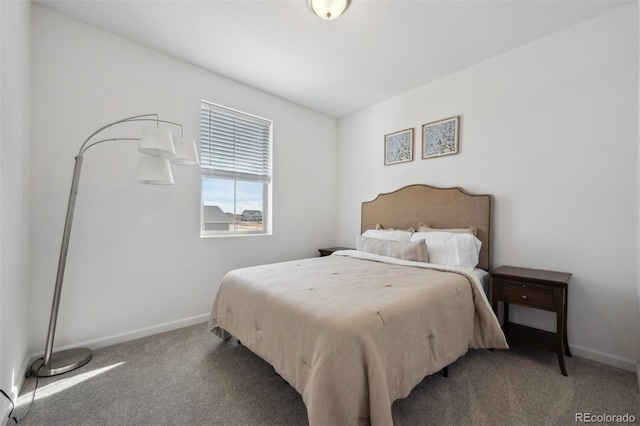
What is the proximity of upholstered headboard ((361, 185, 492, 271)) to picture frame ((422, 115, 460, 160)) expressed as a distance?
0.40 meters

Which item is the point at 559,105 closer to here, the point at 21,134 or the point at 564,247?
the point at 564,247

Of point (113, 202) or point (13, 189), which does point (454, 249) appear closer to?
point (113, 202)

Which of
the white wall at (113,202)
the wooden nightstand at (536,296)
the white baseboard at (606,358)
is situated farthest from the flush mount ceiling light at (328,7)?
the white baseboard at (606,358)

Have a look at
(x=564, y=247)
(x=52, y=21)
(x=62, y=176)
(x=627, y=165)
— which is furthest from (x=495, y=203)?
(x=52, y=21)

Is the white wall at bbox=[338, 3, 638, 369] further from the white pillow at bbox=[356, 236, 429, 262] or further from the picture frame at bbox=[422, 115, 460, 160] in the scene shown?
the white pillow at bbox=[356, 236, 429, 262]

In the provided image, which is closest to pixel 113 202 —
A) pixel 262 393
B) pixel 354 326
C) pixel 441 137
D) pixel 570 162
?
pixel 262 393

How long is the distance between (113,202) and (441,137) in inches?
131

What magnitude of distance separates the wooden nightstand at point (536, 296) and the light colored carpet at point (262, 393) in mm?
157

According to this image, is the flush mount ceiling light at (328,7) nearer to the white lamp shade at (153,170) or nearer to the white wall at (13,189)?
the white lamp shade at (153,170)

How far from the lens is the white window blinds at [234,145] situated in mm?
3010

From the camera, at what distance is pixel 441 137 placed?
303 centimetres

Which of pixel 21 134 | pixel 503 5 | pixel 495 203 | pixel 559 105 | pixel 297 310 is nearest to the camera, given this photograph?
pixel 297 310

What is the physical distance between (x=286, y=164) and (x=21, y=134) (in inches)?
94.8

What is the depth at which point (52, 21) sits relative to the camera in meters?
2.12
